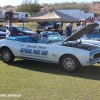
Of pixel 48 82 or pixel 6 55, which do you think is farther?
pixel 6 55

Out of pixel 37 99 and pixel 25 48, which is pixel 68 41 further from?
pixel 37 99

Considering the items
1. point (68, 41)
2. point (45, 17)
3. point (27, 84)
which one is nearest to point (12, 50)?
point (68, 41)

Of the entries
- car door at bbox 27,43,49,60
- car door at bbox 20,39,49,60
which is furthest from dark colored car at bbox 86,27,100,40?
car door at bbox 27,43,49,60

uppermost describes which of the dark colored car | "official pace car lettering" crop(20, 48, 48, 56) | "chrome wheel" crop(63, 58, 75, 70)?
the dark colored car

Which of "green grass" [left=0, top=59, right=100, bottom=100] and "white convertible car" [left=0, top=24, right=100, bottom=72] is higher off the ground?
"white convertible car" [left=0, top=24, right=100, bottom=72]

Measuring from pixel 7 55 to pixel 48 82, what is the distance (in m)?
2.98

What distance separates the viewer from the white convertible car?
7.04 metres

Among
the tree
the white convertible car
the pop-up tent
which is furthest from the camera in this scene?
the tree

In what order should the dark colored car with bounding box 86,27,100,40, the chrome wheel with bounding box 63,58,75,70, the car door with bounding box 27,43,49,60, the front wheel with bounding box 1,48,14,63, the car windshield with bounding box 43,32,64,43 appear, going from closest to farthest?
the chrome wheel with bounding box 63,58,75,70 < the car door with bounding box 27,43,49,60 < the car windshield with bounding box 43,32,64,43 < the front wheel with bounding box 1,48,14,63 < the dark colored car with bounding box 86,27,100,40

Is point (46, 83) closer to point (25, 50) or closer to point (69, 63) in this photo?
point (69, 63)

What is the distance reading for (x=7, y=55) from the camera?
8.55m

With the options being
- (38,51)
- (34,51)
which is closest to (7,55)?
(34,51)

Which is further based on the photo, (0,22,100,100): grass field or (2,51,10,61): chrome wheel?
(2,51,10,61): chrome wheel

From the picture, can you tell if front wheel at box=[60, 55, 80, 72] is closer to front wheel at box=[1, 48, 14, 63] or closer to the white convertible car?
the white convertible car
